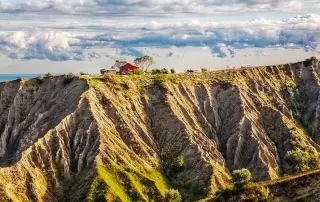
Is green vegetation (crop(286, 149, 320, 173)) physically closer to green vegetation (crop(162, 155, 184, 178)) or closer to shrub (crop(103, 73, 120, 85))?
green vegetation (crop(162, 155, 184, 178))

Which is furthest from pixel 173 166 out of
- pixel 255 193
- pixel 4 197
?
pixel 255 193

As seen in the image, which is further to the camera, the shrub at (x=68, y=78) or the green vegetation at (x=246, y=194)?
the shrub at (x=68, y=78)

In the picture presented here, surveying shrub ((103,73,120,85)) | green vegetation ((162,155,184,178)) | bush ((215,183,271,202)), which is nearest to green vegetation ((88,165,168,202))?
green vegetation ((162,155,184,178))

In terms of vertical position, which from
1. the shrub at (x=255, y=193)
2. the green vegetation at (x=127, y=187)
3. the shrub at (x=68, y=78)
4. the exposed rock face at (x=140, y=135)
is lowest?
the shrub at (x=255, y=193)

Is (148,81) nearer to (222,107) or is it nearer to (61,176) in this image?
(222,107)

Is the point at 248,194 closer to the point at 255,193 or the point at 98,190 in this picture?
the point at 255,193

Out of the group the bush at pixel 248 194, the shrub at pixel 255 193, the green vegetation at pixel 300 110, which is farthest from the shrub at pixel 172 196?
the green vegetation at pixel 300 110

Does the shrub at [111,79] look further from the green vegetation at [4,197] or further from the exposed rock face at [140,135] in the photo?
the green vegetation at [4,197]
